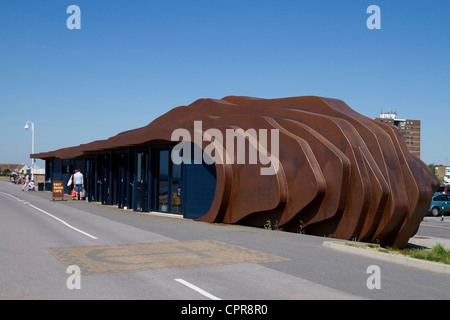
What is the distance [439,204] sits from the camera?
102 ft

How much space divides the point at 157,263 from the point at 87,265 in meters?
1.25

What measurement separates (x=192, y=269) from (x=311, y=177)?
602 cm

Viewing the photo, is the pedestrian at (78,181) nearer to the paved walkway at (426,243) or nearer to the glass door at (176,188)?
the glass door at (176,188)

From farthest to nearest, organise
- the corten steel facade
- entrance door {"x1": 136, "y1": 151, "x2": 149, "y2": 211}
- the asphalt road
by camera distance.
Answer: entrance door {"x1": 136, "y1": 151, "x2": 149, "y2": 211} < the corten steel facade < the asphalt road

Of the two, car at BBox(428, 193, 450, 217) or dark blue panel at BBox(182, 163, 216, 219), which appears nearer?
dark blue panel at BBox(182, 163, 216, 219)

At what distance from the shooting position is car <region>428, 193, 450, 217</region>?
1220 inches

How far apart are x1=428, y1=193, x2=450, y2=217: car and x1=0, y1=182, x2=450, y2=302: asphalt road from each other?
21.1m

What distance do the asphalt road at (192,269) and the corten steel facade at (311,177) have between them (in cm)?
120

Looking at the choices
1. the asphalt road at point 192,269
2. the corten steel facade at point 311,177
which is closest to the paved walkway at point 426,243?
the corten steel facade at point 311,177

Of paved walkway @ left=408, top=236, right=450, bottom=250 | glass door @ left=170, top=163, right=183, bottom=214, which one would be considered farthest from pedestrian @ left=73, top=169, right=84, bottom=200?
paved walkway @ left=408, top=236, right=450, bottom=250

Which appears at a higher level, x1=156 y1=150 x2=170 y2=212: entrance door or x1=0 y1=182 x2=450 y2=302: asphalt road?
x1=156 y1=150 x2=170 y2=212: entrance door

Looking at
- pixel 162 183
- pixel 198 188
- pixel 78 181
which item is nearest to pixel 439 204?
pixel 162 183

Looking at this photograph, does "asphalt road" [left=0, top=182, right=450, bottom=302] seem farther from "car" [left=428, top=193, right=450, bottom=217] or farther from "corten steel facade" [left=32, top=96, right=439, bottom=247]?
"car" [left=428, top=193, right=450, bottom=217]

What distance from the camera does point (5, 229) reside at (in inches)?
540
